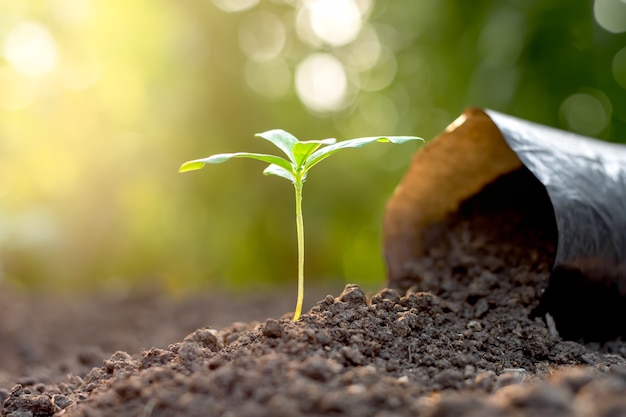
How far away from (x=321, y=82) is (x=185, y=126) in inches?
60.0

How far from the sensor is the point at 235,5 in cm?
648

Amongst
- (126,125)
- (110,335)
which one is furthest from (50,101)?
(110,335)

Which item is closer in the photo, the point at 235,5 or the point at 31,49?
the point at 31,49

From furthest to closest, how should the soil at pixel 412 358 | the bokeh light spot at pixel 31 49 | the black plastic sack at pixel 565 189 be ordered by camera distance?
the bokeh light spot at pixel 31 49 → the black plastic sack at pixel 565 189 → the soil at pixel 412 358

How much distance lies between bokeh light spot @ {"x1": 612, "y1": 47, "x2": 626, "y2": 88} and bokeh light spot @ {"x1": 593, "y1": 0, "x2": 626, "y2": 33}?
0.61 feet

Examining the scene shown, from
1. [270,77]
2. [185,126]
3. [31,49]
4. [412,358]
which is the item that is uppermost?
[31,49]

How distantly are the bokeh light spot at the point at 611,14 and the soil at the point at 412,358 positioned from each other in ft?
→ 10.5

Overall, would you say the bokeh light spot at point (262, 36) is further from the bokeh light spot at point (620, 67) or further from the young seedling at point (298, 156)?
the young seedling at point (298, 156)

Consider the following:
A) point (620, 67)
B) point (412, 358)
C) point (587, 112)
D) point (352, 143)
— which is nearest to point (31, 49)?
point (587, 112)

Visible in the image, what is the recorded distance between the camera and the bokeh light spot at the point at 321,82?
653 centimetres

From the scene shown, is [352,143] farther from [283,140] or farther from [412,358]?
[412,358]

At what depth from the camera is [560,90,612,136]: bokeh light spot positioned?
16.0 ft

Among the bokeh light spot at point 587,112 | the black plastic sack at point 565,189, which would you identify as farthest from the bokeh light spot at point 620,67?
the black plastic sack at point 565,189

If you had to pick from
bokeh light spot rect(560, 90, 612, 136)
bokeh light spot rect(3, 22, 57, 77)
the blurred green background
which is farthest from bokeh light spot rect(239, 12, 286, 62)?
bokeh light spot rect(560, 90, 612, 136)
